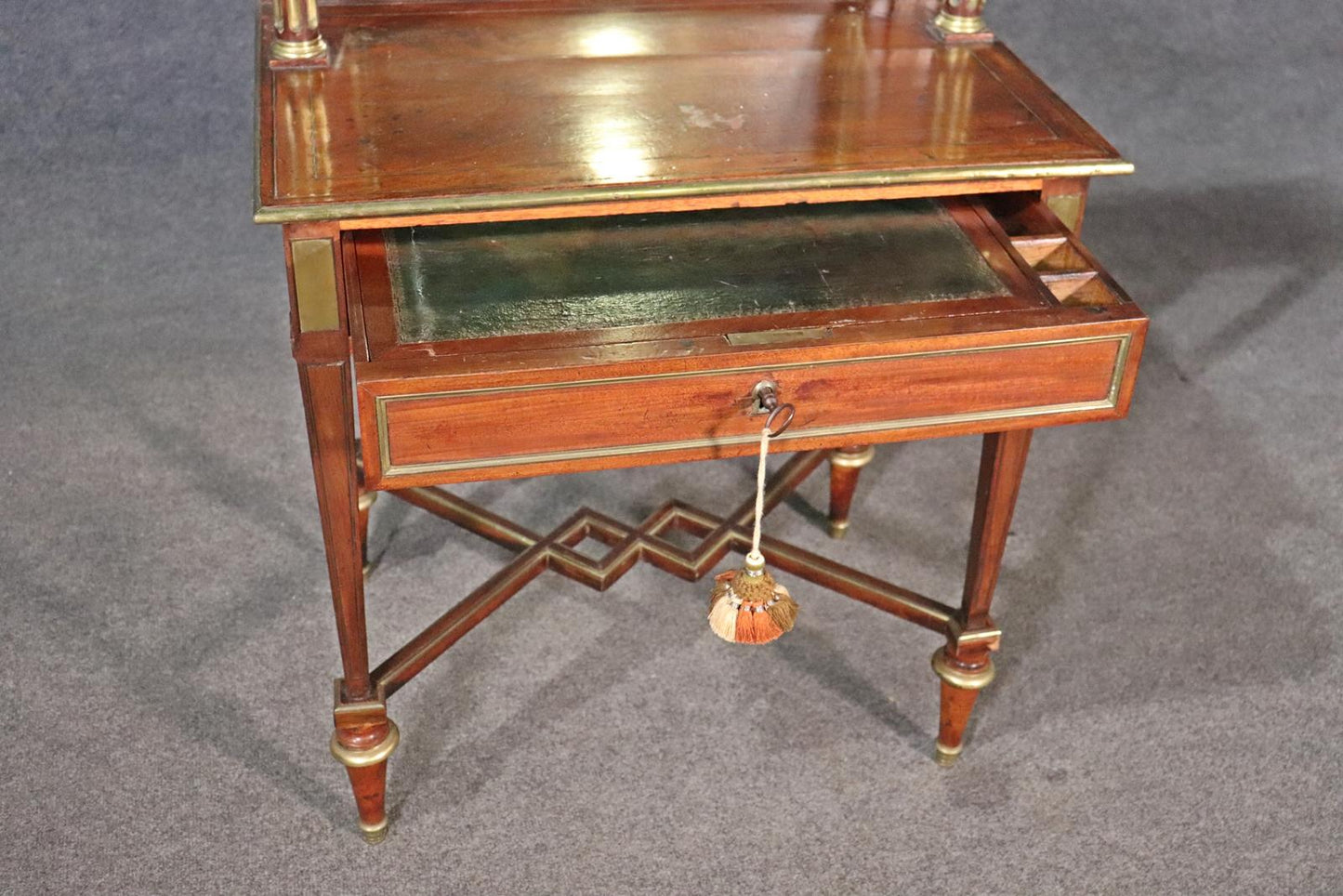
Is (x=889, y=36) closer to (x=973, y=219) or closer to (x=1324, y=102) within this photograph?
(x=973, y=219)

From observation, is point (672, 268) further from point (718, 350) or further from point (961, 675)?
point (961, 675)

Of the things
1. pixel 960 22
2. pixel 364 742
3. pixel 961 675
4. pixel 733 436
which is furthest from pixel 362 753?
pixel 960 22

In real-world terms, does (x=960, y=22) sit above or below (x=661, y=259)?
above

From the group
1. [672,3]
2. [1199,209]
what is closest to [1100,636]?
[672,3]

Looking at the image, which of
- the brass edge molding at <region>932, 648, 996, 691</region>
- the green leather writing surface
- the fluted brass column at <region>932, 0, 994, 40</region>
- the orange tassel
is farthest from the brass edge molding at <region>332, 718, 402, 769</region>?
the fluted brass column at <region>932, 0, 994, 40</region>

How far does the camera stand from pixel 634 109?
1520 mm

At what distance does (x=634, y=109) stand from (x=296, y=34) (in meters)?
0.33

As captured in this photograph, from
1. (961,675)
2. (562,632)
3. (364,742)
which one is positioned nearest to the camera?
(364,742)

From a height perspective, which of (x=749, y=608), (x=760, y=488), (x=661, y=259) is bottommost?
(x=749, y=608)

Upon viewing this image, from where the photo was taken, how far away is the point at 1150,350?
245 centimetres

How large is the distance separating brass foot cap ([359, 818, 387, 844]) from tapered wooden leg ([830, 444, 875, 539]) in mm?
692

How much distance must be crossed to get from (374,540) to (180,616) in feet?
0.82

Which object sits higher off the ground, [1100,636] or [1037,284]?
[1037,284]

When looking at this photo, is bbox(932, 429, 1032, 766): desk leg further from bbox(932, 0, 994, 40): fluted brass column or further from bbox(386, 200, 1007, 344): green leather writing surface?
bbox(932, 0, 994, 40): fluted brass column
